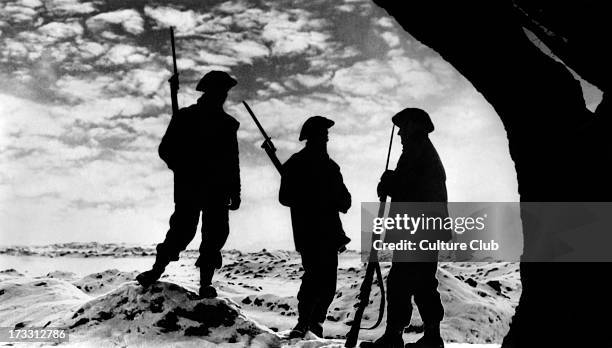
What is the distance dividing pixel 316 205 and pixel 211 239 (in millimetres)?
1321

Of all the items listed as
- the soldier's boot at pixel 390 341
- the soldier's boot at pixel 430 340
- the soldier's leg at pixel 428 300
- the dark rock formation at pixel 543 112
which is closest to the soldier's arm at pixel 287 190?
the soldier's leg at pixel 428 300

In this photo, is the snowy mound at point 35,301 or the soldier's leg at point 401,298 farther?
the snowy mound at point 35,301

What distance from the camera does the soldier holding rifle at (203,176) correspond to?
563cm

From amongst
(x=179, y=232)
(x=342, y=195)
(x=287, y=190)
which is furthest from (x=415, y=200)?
(x=179, y=232)

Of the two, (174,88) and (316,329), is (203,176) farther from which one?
(316,329)

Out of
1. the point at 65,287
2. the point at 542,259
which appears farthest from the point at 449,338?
the point at 65,287

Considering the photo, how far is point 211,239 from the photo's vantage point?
18.6ft

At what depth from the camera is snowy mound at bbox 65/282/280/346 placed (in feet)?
17.3

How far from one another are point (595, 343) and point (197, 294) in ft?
12.5

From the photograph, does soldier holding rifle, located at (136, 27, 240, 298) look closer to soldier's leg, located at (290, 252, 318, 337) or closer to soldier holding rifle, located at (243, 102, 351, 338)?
soldier holding rifle, located at (243, 102, 351, 338)

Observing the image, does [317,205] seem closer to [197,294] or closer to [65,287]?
[197,294]

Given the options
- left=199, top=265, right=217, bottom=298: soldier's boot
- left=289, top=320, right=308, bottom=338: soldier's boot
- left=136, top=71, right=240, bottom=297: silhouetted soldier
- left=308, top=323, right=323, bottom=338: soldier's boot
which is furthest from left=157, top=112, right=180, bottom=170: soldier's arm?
left=308, top=323, right=323, bottom=338: soldier's boot

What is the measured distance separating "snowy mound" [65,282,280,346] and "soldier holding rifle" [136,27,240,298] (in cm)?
17

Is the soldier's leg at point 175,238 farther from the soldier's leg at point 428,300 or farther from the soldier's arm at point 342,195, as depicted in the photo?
the soldier's leg at point 428,300
